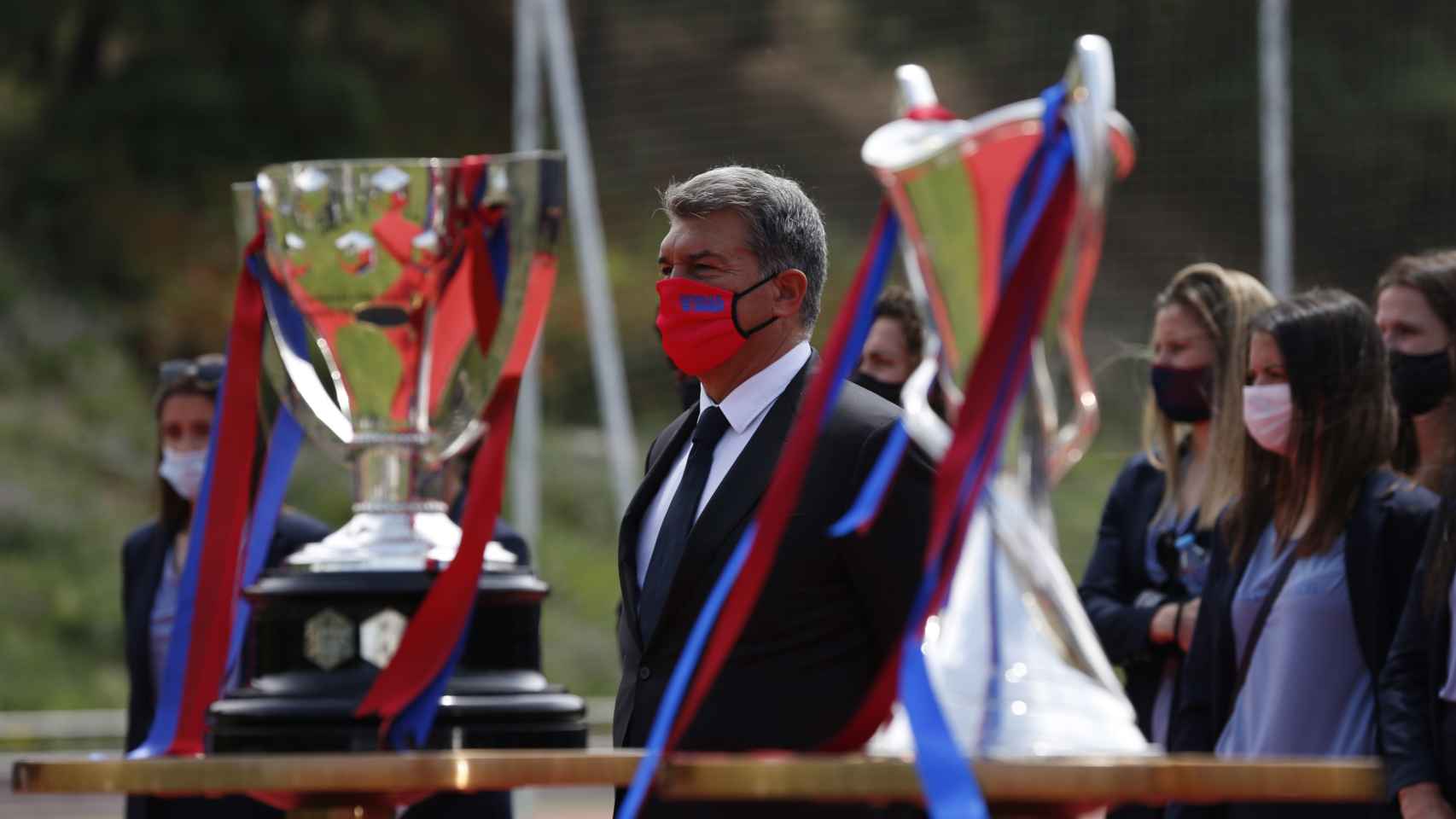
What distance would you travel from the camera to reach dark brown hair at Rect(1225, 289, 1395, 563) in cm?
362

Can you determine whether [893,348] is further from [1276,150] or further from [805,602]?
[1276,150]

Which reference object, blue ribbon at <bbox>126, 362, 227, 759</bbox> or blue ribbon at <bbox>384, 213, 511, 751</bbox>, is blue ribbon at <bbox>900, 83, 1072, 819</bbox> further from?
blue ribbon at <bbox>126, 362, 227, 759</bbox>

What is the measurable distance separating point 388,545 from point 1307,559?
1.61 metres

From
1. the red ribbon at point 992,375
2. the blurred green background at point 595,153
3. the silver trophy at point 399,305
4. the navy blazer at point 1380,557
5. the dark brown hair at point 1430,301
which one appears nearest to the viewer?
the red ribbon at point 992,375

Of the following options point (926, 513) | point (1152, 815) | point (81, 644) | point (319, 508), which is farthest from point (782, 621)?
point (319, 508)

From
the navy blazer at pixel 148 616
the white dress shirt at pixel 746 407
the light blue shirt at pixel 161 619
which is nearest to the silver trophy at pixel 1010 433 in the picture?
the white dress shirt at pixel 746 407

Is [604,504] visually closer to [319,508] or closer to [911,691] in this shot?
[319,508]

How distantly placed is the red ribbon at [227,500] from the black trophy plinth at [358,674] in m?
0.21

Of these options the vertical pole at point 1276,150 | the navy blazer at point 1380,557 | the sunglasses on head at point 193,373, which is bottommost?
the navy blazer at point 1380,557

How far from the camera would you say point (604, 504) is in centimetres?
1780

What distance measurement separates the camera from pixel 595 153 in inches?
514

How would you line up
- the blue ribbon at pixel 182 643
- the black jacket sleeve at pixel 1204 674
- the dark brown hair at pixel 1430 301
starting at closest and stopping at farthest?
1. the blue ribbon at pixel 182 643
2. the black jacket sleeve at pixel 1204 674
3. the dark brown hair at pixel 1430 301

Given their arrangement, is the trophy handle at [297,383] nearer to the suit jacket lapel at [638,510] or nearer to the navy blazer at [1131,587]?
the suit jacket lapel at [638,510]

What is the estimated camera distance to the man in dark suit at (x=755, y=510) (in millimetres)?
2705
